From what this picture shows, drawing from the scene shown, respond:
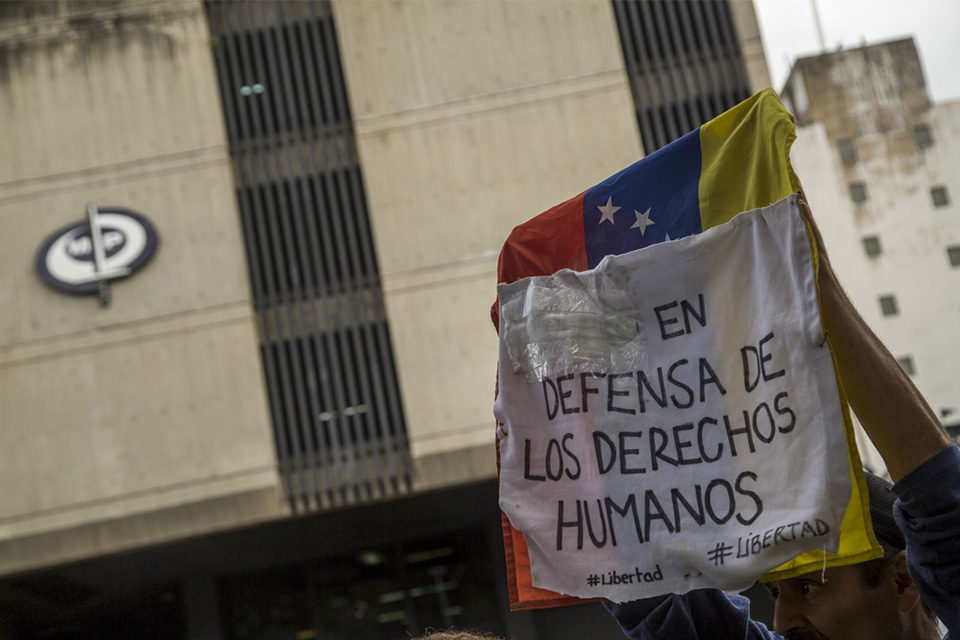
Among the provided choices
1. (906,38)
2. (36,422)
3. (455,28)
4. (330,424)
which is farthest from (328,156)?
(906,38)

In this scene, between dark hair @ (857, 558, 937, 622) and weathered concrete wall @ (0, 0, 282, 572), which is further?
weathered concrete wall @ (0, 0, 282, 572)

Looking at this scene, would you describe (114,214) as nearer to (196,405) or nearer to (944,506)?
(196,405)

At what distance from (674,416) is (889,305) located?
48806 mm

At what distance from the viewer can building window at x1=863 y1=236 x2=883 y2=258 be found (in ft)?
158

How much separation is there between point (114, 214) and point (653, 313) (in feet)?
49.8

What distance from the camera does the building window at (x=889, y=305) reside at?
4791 centimetres

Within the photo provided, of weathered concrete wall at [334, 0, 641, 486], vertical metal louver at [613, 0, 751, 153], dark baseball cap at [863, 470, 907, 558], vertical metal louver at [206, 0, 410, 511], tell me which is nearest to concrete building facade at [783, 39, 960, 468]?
vertical metal louver at [613, 0, 751, 153]

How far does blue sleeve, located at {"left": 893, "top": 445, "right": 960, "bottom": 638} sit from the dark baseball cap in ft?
1.25

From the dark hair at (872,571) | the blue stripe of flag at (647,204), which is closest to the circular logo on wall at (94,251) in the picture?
the blue stripe of flag at (647,204)

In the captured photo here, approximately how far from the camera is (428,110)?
656 inches

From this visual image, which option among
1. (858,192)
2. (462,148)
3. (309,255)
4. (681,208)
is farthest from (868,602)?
(858,192)

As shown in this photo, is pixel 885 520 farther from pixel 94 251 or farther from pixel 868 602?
pixel 94 251

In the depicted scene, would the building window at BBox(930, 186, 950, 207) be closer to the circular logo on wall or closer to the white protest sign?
the circular logo on wall

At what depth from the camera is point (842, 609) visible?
7.34ft
